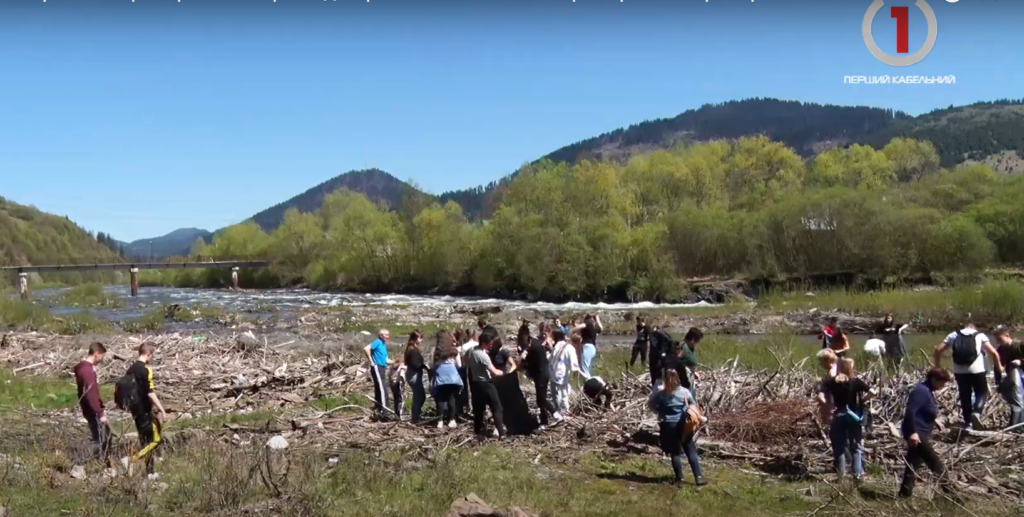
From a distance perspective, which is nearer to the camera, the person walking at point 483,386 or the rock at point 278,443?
the rock at point 278,443

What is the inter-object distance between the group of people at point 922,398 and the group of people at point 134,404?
7897mm

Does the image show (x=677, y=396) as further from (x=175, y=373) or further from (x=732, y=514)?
(x=175, y=373)

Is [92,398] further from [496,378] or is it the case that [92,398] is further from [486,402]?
[496,378]

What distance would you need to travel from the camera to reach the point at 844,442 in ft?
29.7

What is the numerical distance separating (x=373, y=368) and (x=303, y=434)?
6.69 ft

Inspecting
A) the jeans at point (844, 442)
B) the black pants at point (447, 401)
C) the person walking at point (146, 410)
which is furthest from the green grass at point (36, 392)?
the jeans at point (844, 442)

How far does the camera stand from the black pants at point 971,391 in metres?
11.1

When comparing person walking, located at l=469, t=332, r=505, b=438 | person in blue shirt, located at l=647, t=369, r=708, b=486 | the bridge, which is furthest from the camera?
the bridge

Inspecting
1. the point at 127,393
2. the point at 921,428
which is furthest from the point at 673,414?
the point at 127,393

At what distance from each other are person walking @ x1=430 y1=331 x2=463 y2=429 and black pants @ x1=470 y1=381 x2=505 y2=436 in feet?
1.86

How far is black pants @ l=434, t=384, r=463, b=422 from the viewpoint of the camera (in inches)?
488

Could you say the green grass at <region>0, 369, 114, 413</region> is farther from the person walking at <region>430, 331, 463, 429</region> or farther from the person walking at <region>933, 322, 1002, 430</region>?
the person walking at <region>933, 322, 1002, 430</region>

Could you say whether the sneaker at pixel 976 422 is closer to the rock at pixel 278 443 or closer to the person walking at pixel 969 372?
the person walking at pixel 969 372

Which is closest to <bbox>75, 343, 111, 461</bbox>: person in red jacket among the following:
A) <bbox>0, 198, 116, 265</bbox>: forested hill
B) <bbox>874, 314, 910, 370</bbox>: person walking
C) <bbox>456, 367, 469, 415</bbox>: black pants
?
<bbox>456, 367, 469, 415</bbox>: black pants
